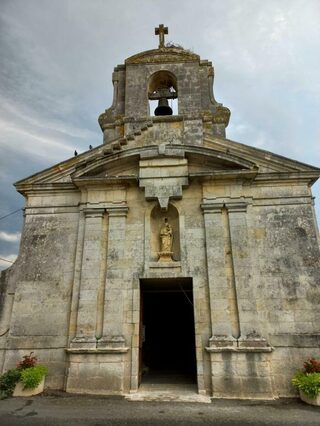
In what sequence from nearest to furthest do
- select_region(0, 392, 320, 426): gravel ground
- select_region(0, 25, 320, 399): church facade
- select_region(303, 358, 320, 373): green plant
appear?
select_region(0, 392, 320, 426): gravel ground → select_region(303, 358, 320, 373): green plant → select_region(0, 25, 320, 399): church facade

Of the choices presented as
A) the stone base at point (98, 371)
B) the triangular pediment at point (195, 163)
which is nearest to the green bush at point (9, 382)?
the stone base at point (98, 371)

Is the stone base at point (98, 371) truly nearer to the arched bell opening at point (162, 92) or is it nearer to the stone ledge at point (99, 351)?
the stone ledge at point (99, 351)

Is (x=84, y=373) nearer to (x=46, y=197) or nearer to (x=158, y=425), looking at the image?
(x=158, y=425)

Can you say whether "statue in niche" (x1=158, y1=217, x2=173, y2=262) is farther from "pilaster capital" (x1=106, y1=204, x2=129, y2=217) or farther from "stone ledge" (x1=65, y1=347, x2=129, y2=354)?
"stone ledge" (x1=65, y1=347, x2=129, y2=354)

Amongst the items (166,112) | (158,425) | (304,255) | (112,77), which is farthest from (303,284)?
(112,77)

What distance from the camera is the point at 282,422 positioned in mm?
5867

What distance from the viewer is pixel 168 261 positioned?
8.95 metres

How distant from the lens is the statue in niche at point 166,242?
9.02 m

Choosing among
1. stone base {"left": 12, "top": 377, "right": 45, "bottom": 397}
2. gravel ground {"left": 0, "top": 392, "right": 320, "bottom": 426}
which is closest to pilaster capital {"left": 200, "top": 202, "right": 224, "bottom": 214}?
gravel ground {"left": 0, "top": 392, "right": 320, "bottom": 426}

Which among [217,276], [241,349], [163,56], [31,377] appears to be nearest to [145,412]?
[241,349]

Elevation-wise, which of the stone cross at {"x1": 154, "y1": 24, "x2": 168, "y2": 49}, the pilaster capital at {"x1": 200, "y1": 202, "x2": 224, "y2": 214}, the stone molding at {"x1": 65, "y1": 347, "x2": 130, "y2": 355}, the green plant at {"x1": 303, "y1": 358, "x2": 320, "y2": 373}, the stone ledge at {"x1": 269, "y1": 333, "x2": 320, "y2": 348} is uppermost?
the stone cross at {"x1": 154, "y1": 24, "x2": 168, "y2": 49}

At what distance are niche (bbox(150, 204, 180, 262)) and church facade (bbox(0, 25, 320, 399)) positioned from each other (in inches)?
1.2

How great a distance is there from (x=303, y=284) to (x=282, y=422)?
3.52 m

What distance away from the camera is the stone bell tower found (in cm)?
1139
